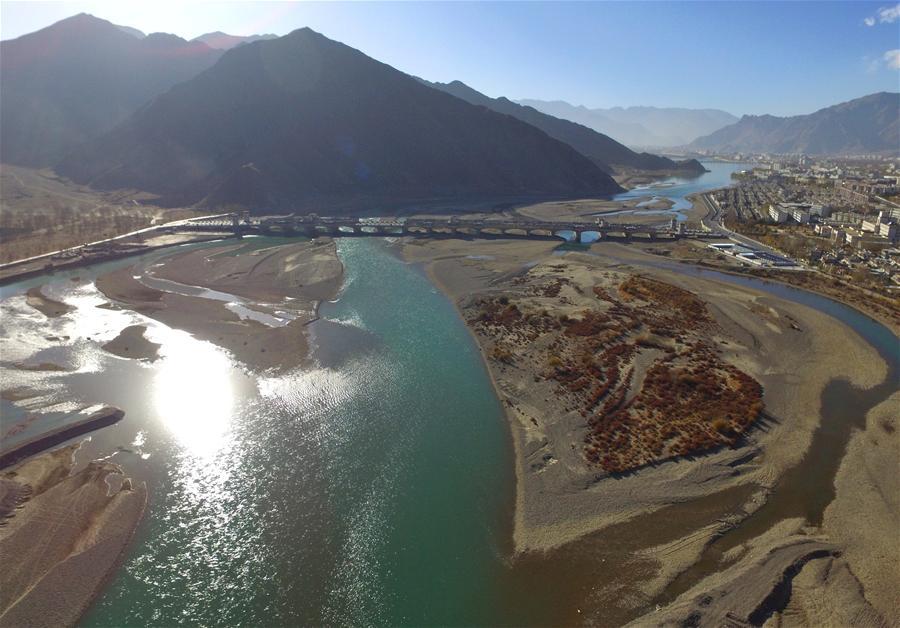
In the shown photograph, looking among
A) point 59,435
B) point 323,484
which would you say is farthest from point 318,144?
point 323,484

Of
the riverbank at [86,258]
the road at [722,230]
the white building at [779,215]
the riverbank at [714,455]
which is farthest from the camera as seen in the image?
the white building at [779,215]

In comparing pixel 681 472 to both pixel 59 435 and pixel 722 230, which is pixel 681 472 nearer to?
pixel 59 435

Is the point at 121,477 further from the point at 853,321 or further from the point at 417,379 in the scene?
the point at 853,321

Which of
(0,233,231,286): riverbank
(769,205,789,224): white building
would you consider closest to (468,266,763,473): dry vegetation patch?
(0,233,231,286): riverbank

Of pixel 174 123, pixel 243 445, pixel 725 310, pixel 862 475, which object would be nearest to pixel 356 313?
pixel 243 445

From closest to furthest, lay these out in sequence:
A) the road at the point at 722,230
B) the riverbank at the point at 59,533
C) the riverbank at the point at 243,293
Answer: the riverbank at the point at 59,533, the riverbank at the point at 243,293, the road at the point at 722,230

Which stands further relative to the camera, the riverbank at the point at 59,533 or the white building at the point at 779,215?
the white building at the point at 779,215

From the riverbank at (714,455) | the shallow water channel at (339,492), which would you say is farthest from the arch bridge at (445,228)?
the shallow water channel at (339,492)

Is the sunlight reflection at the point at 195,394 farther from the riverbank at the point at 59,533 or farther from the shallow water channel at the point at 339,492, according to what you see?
the riverbank at the point at 59,533
